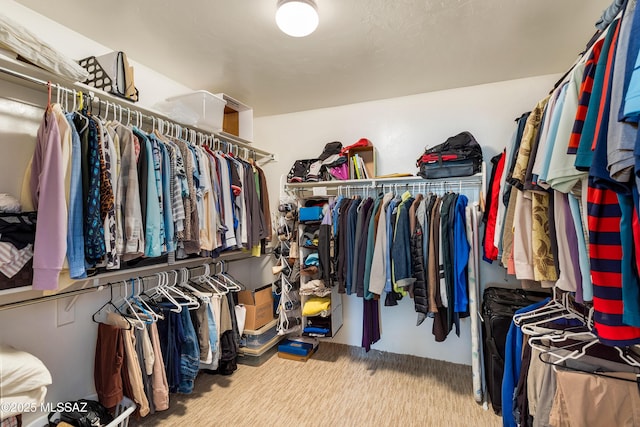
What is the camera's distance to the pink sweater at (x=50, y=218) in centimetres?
132

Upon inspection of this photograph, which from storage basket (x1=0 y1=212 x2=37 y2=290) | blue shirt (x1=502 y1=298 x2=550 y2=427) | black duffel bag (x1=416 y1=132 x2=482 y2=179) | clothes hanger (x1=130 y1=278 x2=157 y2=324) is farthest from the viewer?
black duffel bag (x1=416 y1=132 x2=482 y2=179)

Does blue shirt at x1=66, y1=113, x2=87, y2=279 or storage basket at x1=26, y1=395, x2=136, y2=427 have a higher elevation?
blue shirt at x1=66, y1=113, x2=87, y2=279

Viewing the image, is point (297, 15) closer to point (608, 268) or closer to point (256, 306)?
point (608, 268)

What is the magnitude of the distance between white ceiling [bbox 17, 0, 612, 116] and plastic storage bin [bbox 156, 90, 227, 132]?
286mm

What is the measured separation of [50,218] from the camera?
1340mm

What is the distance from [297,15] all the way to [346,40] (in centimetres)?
54

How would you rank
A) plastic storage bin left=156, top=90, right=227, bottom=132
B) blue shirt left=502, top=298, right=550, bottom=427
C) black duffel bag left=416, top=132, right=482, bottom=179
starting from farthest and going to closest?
black duffel bag left=416, top=132, right=482, bottom=179
plastic storage bin left=156, top=90, right=227, bottom=132
blue shirt left=502, top=298, right=550, bottom=427

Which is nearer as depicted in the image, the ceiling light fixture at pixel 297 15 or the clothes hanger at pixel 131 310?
the ceiling light fixture at pixel 297 15

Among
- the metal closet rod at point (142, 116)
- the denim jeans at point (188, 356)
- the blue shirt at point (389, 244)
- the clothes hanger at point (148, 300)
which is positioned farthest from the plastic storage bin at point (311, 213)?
the clothes hanger at point (148, 300)

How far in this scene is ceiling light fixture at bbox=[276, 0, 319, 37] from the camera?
1.56 metres

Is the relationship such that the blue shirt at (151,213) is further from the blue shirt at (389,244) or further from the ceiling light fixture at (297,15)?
the blue shirt at (389,244)

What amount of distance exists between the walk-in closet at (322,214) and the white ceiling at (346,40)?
0.02m

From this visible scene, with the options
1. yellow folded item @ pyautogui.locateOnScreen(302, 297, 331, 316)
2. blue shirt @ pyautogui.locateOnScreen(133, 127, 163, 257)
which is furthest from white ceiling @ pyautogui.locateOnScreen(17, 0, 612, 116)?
yellow folded item @ pyautogui.locateOnScreen(302, 297, 331, 316)

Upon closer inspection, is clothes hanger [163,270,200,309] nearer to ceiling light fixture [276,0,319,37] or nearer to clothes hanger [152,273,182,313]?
clothes hanger [152,273,182,313]
